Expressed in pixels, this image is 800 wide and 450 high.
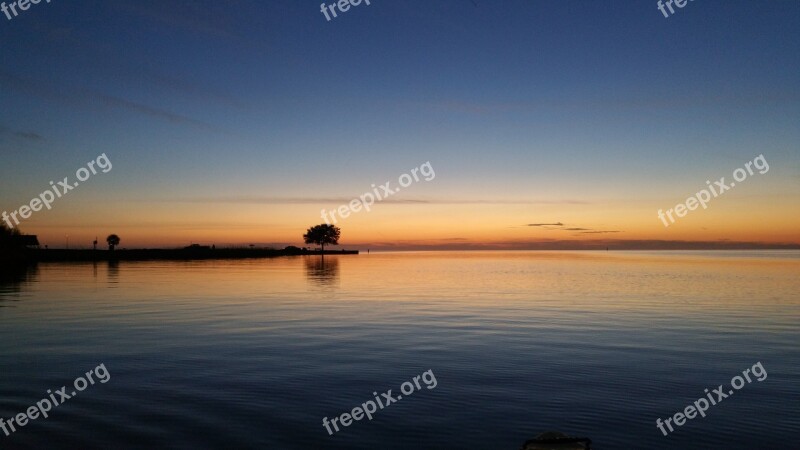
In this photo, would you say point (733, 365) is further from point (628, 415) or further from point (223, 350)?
point (223, 350)

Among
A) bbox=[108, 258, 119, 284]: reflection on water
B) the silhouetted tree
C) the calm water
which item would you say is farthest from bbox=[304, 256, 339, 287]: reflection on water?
the silhouetted tree

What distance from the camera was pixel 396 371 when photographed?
799 inches

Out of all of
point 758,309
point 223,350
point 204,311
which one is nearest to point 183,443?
point 223,350

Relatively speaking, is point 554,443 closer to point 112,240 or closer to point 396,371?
point 396,371

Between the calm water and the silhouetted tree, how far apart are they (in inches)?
6568

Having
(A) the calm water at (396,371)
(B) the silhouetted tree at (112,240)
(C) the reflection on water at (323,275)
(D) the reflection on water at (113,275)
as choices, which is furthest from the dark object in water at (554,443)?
(B) the silhouetted tree at (112,240)

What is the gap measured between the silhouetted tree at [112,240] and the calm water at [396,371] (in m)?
167

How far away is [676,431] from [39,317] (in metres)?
36.4

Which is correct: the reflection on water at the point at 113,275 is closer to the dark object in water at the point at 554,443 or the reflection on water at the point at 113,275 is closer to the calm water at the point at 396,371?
the calm water at the point at 396,371

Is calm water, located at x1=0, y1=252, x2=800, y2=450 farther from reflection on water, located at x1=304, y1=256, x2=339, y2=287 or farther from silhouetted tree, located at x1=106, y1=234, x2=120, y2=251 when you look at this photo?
silhouetted tree, located at x1=106, y1=234, x2=120, y2=251

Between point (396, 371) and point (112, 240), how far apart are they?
7989 inches

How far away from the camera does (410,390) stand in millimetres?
17609

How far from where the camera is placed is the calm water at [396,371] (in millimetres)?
13508

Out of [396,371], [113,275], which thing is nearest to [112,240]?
[113,275]
